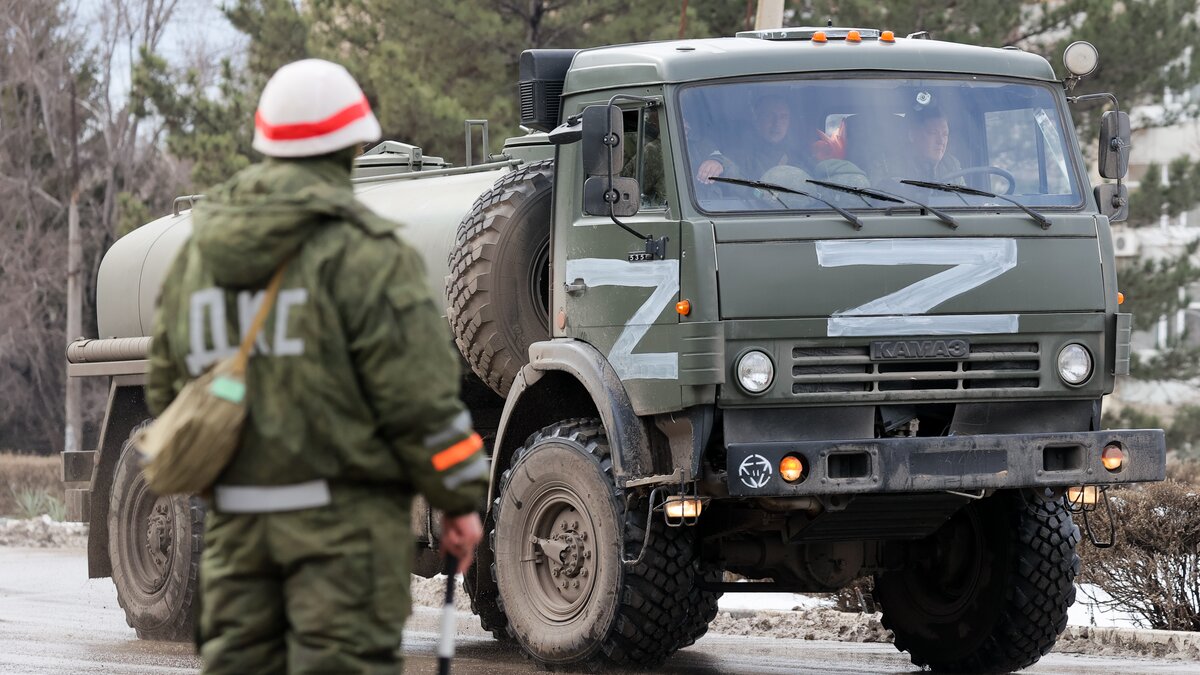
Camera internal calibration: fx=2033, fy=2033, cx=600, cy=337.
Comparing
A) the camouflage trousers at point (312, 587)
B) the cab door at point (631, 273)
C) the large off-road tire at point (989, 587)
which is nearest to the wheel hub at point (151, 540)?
the cab door at point (631, 273)

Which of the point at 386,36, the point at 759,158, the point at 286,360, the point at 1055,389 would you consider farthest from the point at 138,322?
the point at 386,36

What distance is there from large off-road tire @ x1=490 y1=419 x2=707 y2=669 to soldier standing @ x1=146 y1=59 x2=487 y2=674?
439 centimetres

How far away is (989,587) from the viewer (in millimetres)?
9617

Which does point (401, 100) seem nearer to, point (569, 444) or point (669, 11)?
point (669, 11)

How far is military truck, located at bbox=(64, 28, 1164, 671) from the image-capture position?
8.52m

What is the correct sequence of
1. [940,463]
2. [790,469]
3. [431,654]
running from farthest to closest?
[431,654] → [940,463] → [790,469]

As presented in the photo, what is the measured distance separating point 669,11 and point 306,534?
72.5ft

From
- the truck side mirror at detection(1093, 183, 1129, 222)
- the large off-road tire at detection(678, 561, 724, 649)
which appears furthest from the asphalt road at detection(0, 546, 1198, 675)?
the truck side mirror at detection(1093, 183, 1129, 222)

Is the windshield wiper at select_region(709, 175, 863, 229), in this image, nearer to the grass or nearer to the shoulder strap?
Answer: the shoulder strap

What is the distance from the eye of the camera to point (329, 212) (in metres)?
4.41

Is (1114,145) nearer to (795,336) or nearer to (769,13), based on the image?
→ (795,336)

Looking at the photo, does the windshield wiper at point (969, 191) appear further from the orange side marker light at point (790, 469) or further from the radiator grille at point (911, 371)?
the orange side marker light at point (790, 469)

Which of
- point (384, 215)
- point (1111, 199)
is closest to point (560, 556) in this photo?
point (384, 215)

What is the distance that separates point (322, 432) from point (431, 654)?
6.47 meters
